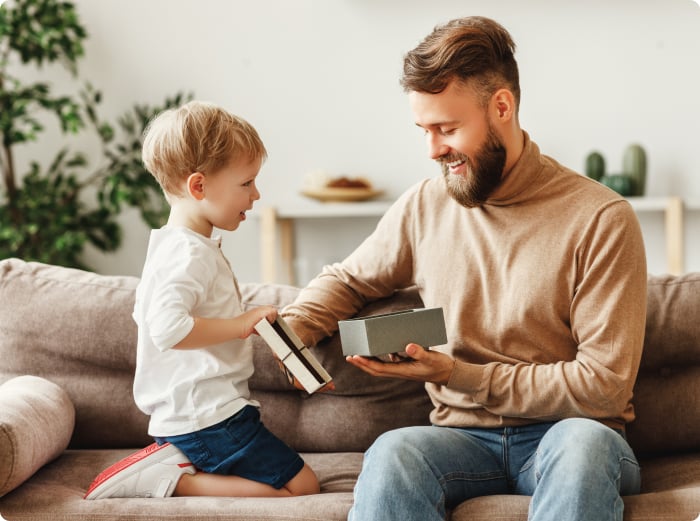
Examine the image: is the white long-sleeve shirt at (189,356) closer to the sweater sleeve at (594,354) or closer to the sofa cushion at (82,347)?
the sofa cushion at (82,347)

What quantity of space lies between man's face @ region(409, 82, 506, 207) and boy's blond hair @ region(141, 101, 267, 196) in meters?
0.36

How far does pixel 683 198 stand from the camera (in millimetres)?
3748

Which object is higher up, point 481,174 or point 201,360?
point 481,174

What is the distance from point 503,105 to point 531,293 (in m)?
0.40

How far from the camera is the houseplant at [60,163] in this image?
A: 372cm

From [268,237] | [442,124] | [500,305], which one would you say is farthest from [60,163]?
[500,305]

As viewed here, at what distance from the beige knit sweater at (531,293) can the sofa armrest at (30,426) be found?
57cm

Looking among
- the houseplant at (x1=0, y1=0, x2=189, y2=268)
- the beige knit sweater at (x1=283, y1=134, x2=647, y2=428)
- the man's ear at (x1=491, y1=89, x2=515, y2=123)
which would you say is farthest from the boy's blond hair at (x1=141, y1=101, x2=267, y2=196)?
the houseplant at (x1=0, y1=0, x2=189, y2=268)

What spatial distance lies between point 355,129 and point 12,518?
2.81 m

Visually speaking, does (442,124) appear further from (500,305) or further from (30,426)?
(30,426)

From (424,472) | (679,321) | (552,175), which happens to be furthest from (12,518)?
(679,321)

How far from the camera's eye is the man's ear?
1761 mm

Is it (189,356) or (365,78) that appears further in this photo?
(365,78)

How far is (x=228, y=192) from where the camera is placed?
1699 millimetres
